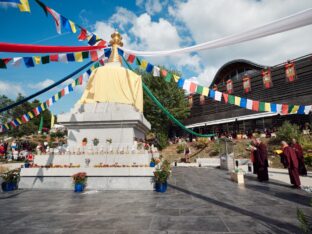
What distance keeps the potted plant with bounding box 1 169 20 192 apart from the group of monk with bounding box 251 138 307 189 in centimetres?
1065

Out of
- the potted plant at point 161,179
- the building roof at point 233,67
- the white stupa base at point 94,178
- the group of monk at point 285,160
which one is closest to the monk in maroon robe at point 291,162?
the group of monk at point 285,160

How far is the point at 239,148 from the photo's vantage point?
22.3 metres

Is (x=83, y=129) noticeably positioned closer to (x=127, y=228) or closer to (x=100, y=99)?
(x=100, y=99)

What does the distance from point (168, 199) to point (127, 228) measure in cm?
236

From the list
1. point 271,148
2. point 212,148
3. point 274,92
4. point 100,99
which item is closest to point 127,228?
point 100,99

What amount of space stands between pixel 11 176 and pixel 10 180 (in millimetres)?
150

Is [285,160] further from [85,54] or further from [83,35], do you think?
[83,35]

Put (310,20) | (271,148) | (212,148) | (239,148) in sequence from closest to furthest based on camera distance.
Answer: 1. (310,20)
2. (271,148)
3. (239,148)
4. (212,148)

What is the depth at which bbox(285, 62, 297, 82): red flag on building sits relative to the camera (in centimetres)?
2366

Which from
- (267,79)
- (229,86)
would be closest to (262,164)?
(267,79)

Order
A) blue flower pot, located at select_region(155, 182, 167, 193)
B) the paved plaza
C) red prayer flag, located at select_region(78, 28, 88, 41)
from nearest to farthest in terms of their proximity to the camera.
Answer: the paved plaza → blue flower pot, located at select_region(155, 182, 167, 193) → red prayer flag, located at select_region(78, 28, 88, 41)

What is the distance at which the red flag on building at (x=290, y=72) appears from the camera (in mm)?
23656

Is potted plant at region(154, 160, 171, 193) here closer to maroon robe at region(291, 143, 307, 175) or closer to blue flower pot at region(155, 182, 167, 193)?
blue flower pot at region(155, 182, 167, 193)

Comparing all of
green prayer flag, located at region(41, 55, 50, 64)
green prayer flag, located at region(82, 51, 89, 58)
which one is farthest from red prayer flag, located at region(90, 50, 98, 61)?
green prayer flag, located at region(41, 55, 50, 64)
